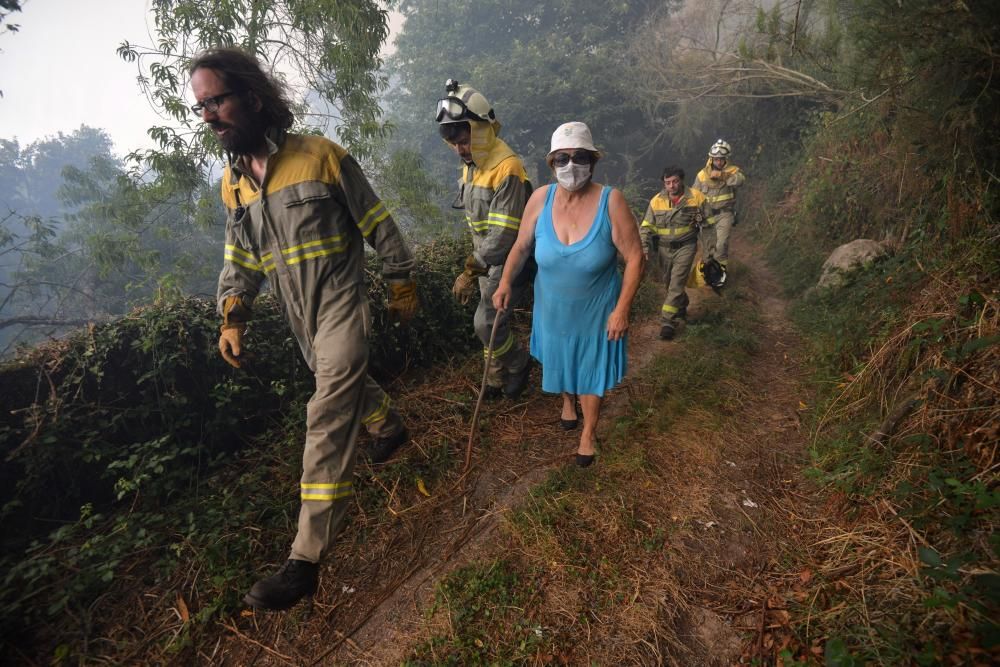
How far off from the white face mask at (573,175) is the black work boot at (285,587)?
7.64ft

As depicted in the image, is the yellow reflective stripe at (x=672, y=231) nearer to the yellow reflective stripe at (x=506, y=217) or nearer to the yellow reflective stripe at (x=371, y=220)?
the yellow reflective stripe at (x=506, y=217)

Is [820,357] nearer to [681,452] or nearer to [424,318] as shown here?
[681,452]

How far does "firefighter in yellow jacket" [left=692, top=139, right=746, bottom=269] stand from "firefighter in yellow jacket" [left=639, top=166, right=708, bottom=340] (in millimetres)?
1197

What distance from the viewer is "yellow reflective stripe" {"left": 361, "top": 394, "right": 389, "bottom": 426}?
9.68 feet

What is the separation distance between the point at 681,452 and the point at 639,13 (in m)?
21.0

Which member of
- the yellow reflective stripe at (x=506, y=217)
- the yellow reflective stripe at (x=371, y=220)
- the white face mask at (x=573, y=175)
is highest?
the white face mask at (x=573, y=175)

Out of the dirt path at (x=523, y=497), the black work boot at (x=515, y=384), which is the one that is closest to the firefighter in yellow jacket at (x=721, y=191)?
the dirt path at (x=523, y=497)

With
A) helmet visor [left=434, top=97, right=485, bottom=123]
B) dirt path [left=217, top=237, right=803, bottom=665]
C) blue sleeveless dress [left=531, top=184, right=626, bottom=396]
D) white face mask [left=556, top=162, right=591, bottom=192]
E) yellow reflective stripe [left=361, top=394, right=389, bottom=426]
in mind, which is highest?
helmet visor [left=434, top=97, right=485, bottom=123]

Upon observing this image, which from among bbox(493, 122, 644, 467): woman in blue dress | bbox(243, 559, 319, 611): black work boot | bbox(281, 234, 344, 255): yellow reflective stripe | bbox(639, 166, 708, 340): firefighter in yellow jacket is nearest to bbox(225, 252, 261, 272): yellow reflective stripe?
bbox(281, 234, 344, 255): yellow reflective stripe

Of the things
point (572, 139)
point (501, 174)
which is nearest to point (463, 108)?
point (501, 174)

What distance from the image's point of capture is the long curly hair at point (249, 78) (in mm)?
2214

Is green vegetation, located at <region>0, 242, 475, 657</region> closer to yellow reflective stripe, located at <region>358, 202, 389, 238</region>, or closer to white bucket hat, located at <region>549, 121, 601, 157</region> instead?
yellow reflective stripe, located at <region>358, 202, 389, 238</region>

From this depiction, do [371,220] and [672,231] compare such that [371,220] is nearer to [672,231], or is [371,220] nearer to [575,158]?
[575,158]

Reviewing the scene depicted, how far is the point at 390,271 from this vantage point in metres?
2.64
